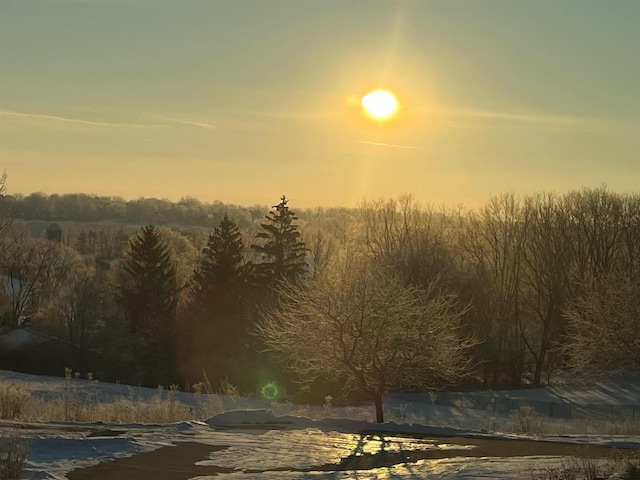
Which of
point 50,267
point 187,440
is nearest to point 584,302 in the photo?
point 187,440

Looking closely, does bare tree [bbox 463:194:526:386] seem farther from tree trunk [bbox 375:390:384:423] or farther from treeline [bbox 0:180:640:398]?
tree trunk [bbox 375:390:384:423]

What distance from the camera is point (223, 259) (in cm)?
5475

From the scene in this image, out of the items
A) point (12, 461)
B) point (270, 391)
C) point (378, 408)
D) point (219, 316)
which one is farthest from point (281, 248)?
point (12, 461)

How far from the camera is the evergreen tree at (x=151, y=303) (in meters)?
52.8

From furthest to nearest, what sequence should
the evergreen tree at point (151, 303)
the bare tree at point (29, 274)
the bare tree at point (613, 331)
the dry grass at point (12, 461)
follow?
the bare tree at point (29, 274) → the evergreen tree at point (151, 303) → the bare tree at point (613, 331) → the dry grass at point (12, 461)

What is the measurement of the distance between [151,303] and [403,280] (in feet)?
72.3

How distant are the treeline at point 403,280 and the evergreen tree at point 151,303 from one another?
0.10m

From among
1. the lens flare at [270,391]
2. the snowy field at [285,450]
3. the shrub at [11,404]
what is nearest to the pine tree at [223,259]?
the lens flare at [270,391]

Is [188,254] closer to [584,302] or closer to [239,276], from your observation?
[239,276]

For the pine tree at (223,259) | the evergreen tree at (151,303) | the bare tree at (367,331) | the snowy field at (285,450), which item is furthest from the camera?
the pine tree at (223,259)

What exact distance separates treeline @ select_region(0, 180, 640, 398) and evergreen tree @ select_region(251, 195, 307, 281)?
111 mm

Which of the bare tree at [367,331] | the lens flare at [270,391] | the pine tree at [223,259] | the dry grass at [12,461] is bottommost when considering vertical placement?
the lens flare at [270,391]

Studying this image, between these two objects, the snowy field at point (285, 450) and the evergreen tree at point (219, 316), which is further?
the evergreen tree at point (219, 316)

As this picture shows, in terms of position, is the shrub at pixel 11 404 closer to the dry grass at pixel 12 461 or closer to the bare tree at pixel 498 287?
the dry grass at pixel 12 461
